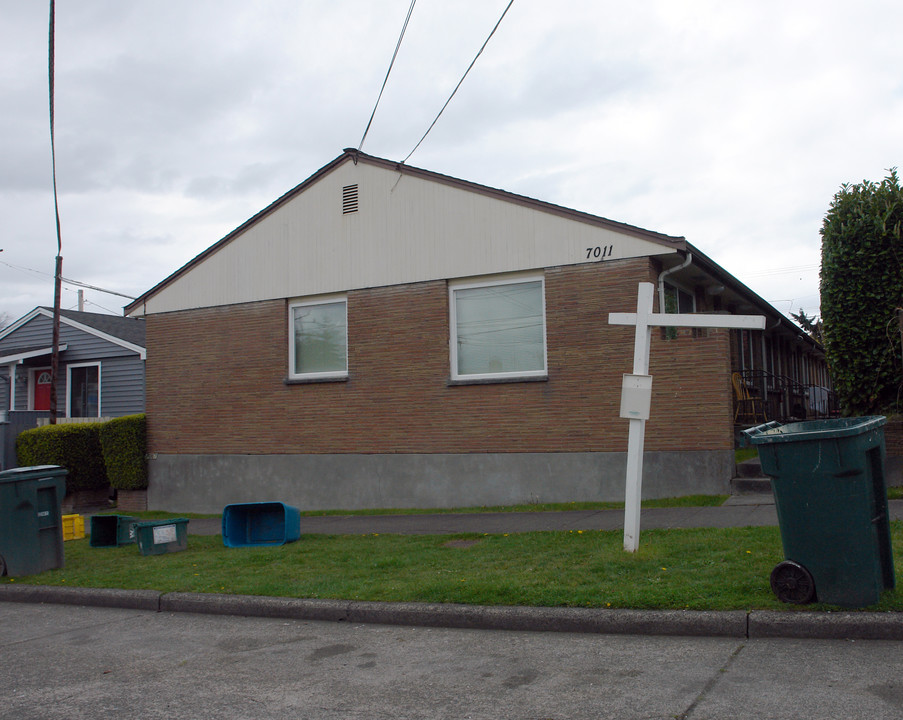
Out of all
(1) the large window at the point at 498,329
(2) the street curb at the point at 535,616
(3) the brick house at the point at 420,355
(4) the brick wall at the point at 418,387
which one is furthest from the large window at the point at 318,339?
(2) the street curb at the point at 535,616

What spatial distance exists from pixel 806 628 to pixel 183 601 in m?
5.14

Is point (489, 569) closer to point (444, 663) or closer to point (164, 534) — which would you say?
point (444, 663)

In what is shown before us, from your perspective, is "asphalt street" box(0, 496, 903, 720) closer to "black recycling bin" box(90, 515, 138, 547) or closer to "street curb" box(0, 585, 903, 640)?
"street curb" box(0, 585, 903, 640)

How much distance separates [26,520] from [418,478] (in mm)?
6021

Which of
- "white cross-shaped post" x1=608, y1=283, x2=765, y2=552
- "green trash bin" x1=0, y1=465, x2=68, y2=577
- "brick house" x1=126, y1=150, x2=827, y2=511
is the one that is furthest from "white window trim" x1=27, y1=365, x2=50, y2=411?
"white cross-shaped post" x1=608, y1=283, x2=765, y2=552

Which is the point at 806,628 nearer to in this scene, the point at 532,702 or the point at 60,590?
the point at 532,702

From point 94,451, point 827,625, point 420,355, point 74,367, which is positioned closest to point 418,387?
point 420,355

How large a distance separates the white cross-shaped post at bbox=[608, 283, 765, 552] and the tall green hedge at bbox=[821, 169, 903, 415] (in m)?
4.08

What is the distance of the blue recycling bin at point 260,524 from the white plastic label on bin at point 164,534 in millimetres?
604

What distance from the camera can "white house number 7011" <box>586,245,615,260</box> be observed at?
12289 mm

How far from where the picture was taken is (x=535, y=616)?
6.18 metres

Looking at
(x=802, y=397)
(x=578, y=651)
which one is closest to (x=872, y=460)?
(x=578, y=651)

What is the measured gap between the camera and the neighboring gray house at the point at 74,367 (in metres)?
21.1

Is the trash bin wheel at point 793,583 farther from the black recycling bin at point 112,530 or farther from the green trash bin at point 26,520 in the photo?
the black recycling bin at point 112,530
